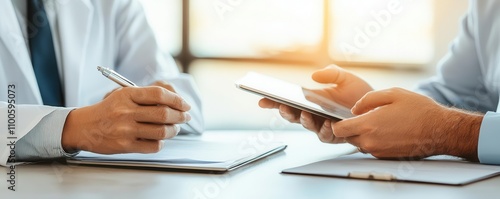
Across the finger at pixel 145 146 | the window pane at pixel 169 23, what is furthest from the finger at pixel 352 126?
the window pane at pixel 169 23

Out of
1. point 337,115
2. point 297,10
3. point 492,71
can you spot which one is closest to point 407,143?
point 337,115

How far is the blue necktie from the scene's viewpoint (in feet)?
6.47

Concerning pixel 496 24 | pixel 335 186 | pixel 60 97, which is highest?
pixel 496 24

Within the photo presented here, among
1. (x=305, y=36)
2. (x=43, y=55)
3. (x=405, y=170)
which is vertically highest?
(x=305, y=36)

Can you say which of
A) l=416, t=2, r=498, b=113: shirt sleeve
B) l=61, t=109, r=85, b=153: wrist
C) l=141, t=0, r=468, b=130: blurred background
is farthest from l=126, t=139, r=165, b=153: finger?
l=141, t=0, r=468, b=130: blurred background

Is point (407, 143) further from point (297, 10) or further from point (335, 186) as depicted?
point (297, 10)

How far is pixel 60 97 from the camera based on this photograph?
2018 millimetres

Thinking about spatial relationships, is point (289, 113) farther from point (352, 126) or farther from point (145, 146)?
point (145, 146)

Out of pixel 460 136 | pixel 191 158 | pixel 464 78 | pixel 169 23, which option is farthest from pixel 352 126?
pixel 169 23

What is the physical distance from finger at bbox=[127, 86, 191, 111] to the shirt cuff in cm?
55

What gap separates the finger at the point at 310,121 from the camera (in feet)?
5.29

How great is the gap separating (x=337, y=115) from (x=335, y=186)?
0.34m

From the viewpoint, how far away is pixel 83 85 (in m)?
2.09

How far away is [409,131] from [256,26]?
2004 mm
